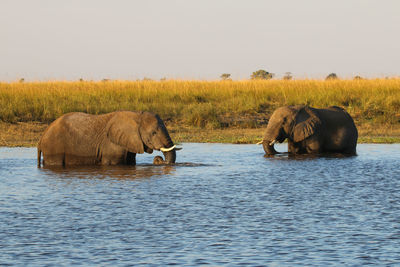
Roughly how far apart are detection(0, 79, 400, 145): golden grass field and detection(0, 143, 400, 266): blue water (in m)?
6.84

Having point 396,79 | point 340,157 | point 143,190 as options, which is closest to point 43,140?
point 143,190

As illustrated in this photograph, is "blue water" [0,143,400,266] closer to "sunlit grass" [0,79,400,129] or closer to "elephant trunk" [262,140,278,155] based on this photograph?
"elephant trunk" [262,140,278,155]

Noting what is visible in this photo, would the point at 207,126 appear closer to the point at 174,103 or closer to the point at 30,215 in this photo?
the point at 174,103

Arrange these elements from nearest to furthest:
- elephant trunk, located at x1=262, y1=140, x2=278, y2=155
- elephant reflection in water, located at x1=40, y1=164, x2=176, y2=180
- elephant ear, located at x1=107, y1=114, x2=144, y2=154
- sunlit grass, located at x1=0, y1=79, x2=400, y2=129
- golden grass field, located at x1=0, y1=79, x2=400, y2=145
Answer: elephant reflection in water, located at x1=40, y1=164, x2=176, y2=180 → elephant ear, located at x1=107, y1=114, x2=144, y2=154 → elephant trunk, located at x1=262, y1=140, x2=278, y2=155 → golden grass field, located at x1=0, y1=79, x2=400, y2=145 → sunlit grass, located at x1=0, y1=79, x2=400, y2=129

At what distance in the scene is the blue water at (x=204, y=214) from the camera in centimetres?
709

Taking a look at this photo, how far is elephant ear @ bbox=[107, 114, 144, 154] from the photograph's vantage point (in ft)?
44.5

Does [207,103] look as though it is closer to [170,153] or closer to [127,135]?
[170,153]

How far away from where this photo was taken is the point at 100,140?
44.9ft

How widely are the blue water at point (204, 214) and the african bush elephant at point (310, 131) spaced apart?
1.55 meters

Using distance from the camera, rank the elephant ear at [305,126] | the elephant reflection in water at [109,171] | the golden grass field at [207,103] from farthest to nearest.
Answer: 1. the golden grass field at [207,103]
2. the elephant ear at [305,126]
3. the elephant reflection in water at [109,171]

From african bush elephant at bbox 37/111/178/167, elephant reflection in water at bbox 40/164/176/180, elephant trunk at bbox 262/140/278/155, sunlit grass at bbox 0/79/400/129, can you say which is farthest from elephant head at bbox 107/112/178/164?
sunlit grass at bbox 0/79/400/129

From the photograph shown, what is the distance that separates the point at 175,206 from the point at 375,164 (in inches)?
235

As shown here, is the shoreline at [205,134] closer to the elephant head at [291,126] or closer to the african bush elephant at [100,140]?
the elephant head at [291,126]

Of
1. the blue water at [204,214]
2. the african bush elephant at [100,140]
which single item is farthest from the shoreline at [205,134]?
the african bush elephant at [100,140]
